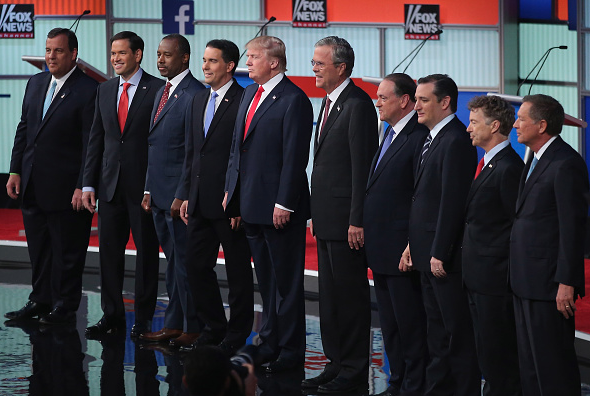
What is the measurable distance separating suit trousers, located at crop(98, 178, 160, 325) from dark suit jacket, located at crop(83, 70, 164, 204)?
0.18ft

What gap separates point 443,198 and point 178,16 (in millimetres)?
8211

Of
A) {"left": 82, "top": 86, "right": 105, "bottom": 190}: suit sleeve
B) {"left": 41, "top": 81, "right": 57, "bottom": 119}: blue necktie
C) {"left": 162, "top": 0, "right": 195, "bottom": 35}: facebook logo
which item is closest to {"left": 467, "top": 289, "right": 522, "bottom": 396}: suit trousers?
{"left": 82, "top": 86, "right": 105, "bottom": 190}: suit sleeve

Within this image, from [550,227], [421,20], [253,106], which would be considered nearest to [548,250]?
[550,227]

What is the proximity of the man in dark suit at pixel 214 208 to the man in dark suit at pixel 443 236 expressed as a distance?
121 cm

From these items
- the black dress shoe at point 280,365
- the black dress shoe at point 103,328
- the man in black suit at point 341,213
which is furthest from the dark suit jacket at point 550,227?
the black dress shoe at point 103,328

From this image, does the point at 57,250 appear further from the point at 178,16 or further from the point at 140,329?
the point at 178,16

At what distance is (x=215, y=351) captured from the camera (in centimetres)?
Result: 232

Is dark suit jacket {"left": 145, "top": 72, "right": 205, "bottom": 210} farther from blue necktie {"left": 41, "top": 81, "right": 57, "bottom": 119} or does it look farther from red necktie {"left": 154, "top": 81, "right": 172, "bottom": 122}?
blue necktie {"left": 41, "top": 81, "right": 57, "bottom": 119}

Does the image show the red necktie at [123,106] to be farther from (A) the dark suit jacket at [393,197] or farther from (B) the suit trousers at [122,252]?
(A) the dark suit jacket at [393,197]

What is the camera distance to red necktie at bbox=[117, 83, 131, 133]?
17.7 ft

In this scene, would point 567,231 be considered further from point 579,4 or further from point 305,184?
point 579,4

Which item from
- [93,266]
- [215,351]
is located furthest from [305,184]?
[93,266]

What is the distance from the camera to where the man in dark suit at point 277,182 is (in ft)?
15.1

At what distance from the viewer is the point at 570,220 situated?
3492 millimetres
